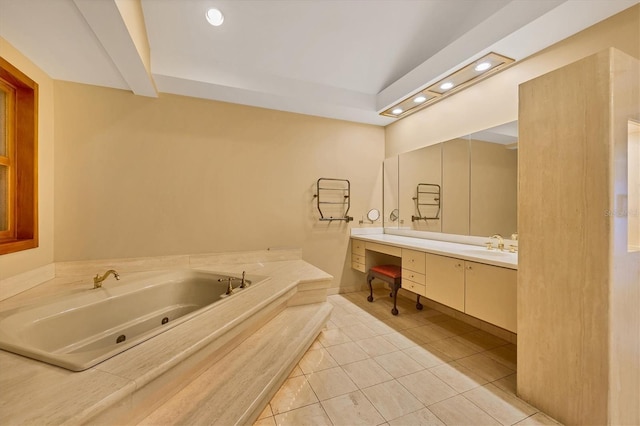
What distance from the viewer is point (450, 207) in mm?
2795

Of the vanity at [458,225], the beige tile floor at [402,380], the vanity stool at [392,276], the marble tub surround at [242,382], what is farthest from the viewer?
the vanity stool at [392,276]

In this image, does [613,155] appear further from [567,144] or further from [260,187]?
[260,187]

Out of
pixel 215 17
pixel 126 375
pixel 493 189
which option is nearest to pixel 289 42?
pixel 215 17

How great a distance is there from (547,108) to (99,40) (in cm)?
290

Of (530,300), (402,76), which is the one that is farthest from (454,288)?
(402,76)

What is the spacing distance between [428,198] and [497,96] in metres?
1.21

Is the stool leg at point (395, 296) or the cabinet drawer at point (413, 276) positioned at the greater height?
the cabinet drawer at point (413, 276)

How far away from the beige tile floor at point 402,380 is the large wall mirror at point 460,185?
1.08 m

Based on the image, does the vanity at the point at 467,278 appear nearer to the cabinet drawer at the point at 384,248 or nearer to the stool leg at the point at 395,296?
the cabinet drawer at the point at 384,248

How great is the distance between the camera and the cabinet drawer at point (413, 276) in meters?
2.38

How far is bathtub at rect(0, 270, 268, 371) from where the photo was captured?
3.76 ft

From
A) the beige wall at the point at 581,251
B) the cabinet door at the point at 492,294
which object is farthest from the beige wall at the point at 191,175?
the beige wall at the point at 581,251

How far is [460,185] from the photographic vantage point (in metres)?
2.69

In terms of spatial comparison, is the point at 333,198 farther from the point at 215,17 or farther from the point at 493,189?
the point at 215,17
